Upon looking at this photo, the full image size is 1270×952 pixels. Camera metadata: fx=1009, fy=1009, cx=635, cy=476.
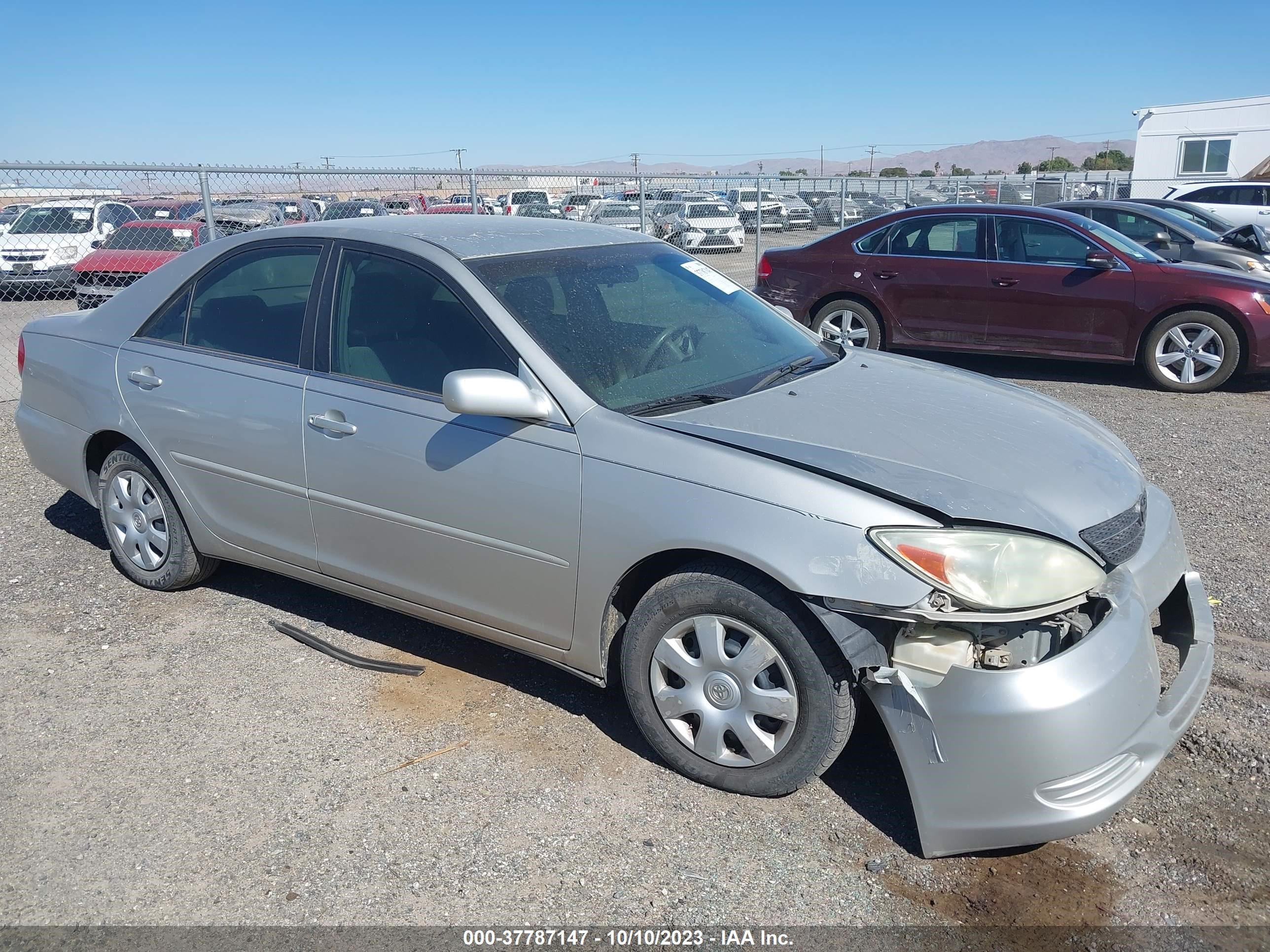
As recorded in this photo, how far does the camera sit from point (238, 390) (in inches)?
158

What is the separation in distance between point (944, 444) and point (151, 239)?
1044 cm

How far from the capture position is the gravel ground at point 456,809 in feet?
8.90

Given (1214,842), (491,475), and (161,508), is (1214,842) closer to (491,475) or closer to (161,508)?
(491,475)

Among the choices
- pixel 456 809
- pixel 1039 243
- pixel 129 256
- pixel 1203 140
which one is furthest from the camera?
pixel 1203 140

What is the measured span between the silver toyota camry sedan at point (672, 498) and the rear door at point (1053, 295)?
208 inches

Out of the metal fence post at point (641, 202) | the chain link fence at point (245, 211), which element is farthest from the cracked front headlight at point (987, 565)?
the metal fence post at point (641, 202)

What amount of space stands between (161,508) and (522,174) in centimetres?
720

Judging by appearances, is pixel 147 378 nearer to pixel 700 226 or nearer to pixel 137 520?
pixel 137 520

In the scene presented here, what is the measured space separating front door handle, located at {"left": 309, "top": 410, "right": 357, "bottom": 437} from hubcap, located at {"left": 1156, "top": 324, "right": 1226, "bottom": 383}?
7580 millimetres

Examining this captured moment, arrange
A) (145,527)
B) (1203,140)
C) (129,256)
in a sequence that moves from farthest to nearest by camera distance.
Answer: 1. (1203,140)
2. (129,256)
3. (145,527)

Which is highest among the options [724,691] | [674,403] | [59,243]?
[59,243]

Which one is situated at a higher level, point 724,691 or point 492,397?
point 492,397

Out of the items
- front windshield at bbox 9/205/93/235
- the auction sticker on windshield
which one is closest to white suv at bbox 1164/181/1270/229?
the auction sticker on windshield

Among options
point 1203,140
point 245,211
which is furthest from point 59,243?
point 1203,140
